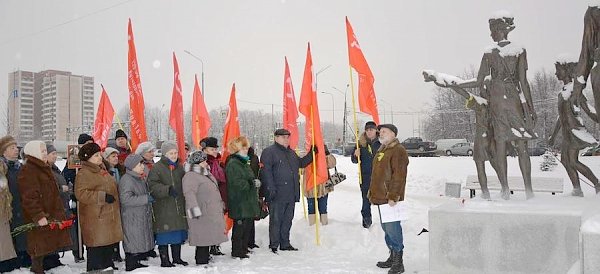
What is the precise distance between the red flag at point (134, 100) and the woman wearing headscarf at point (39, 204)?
267 cm

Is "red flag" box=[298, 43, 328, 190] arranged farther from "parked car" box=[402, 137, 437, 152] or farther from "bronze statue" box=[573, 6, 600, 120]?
"parked car" box=[402, 137, 437, 152]

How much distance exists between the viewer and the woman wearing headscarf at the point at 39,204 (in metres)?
5.95

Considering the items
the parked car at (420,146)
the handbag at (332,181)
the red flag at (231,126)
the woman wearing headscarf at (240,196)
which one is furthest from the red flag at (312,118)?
the parked car at (420,146)

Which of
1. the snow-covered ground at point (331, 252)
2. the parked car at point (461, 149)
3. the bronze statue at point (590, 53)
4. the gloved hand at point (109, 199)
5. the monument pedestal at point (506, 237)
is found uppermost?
the bronze statue at point (590, 53)

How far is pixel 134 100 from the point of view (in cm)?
902

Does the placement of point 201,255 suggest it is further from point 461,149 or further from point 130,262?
point 461,149

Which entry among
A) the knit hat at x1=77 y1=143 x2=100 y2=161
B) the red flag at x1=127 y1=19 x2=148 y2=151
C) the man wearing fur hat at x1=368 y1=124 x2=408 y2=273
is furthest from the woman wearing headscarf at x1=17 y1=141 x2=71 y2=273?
the man wearing fur hat at x1=368 y1=124 x2=408 y2=273

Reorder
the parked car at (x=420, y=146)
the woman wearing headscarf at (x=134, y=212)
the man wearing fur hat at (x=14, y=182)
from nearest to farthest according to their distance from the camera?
1. the man wearing fur hat at (x=14, y=182)
2. the woman wearing headscarf at (x=134, y=212)
3. the parked car at (x=420, y=146)

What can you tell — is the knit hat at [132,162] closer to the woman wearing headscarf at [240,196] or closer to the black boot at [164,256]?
the black boot at [164,256]

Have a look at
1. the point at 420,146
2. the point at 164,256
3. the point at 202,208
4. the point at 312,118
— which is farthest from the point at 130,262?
the point at 420,146

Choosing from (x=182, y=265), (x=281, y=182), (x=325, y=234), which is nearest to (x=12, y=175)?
(x=182, y=265)

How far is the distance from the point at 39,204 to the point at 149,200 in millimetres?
1323

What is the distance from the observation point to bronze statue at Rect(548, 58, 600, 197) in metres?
7.14

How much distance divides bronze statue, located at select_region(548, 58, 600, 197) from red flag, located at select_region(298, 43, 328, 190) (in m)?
3.82
